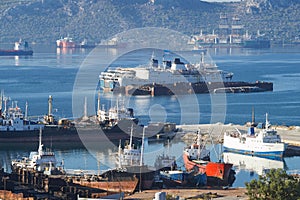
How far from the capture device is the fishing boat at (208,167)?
93.3 feet

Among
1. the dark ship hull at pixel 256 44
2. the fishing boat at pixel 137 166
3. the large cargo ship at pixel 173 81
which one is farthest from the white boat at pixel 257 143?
the dark ship hull at pixel 256 44

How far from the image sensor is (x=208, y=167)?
1136 inches

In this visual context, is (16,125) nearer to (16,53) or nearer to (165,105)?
(165,105)

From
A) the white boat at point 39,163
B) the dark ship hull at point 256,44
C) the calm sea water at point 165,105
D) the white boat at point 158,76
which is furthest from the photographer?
the dark ship hull at point 256,44

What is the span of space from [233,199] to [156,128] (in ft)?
53.1

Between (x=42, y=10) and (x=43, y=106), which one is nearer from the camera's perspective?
(x=43, y=106)

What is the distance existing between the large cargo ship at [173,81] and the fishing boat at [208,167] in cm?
2989

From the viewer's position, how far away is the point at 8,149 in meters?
37.3

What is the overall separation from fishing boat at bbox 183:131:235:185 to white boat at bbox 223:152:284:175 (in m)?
1.68

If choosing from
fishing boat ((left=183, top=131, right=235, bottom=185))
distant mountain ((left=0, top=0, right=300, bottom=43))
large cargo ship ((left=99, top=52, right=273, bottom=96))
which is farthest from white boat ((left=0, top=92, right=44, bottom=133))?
distant mountain ((left=0, top=0, right=300, bottom=43))

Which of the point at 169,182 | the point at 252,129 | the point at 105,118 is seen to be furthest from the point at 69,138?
the point at 169,182

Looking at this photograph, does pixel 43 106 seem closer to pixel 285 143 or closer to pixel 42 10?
pixel 285 143

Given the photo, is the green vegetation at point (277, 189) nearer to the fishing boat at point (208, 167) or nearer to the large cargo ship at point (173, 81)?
the fishing boat at point (208, 167)

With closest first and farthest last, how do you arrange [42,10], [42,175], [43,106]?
[42,175] < [43,106] < [42,10]
